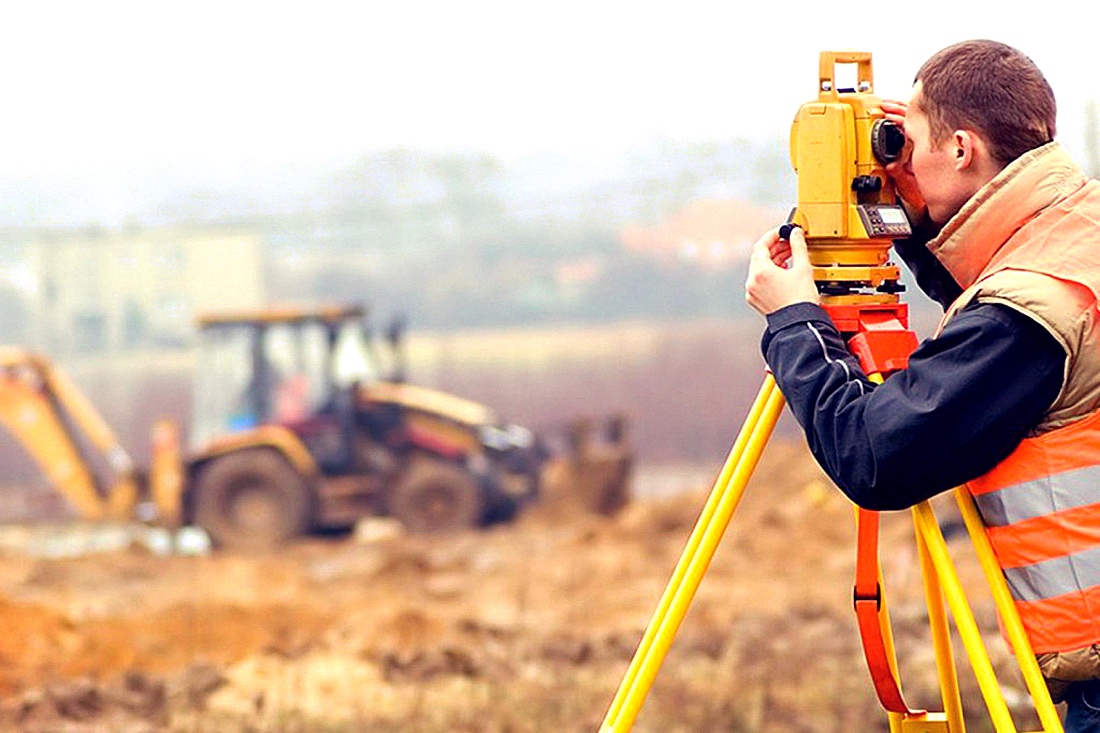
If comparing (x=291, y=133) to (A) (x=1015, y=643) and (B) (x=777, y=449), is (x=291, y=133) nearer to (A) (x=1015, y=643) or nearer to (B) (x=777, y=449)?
(B) (x=777, y=449)

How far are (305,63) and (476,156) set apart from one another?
3068 millimetres

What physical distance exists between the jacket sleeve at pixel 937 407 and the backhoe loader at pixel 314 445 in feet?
43.5

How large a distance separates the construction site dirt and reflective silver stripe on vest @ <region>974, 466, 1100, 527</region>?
12.6ft

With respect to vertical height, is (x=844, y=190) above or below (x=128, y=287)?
above

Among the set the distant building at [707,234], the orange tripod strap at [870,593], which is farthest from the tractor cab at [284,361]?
the orange tripod strap at [870,593]

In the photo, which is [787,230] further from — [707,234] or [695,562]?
[707,234]

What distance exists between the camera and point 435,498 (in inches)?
643

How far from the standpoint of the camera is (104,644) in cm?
938

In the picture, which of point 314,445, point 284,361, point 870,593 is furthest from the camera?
point 284,361

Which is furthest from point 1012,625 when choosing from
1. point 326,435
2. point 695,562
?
point 326,435

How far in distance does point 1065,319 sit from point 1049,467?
190mm

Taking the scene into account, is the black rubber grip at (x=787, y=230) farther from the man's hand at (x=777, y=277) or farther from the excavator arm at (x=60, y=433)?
the excavator arm at (x=60, y=433)

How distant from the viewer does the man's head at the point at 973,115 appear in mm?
2467

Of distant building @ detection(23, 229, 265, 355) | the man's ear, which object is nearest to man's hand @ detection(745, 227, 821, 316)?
the man's ear
